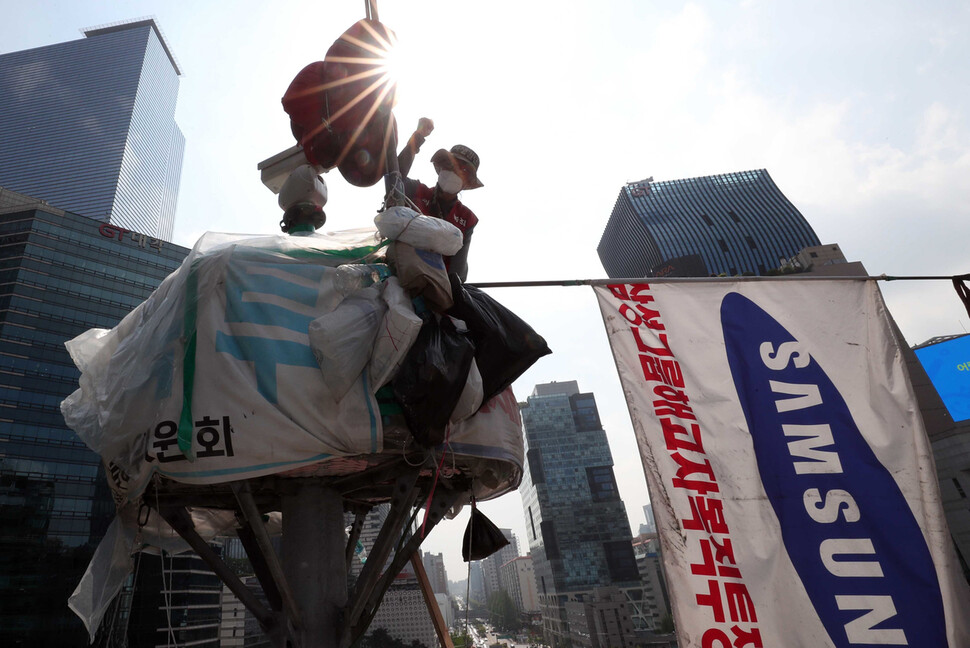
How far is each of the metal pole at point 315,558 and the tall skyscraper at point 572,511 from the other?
119432 mm

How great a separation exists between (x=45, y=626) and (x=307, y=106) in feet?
262

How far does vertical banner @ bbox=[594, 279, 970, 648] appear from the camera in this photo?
390 centimetres

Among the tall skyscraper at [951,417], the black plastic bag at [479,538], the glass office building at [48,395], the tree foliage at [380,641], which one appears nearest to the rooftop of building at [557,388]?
the tree foliage at [380,641]

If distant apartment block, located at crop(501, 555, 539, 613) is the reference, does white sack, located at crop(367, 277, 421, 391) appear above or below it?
above

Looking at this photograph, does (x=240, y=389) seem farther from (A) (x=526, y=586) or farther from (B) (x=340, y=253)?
(A) (x=526, y=586)

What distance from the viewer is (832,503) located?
423cm

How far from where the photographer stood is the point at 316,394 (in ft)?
14.6

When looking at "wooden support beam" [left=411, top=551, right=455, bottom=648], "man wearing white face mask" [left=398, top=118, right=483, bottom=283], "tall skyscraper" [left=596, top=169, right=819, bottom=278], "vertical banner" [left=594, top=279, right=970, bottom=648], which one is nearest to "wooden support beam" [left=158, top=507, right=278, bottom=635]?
"wooden support beam" [left=411, top=551, right=455, bottom=648]

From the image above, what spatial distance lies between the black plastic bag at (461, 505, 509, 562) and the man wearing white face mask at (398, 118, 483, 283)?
9.97ft

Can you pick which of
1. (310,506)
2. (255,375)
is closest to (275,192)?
(255,375)

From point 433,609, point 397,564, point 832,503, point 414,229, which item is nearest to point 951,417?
point 832,503

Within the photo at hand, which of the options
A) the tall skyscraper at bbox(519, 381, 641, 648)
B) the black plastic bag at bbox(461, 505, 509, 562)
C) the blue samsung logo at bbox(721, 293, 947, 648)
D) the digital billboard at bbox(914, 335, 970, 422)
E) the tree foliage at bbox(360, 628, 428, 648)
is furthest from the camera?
the tall skyscraper at bbox(519, 381, 641, 648)

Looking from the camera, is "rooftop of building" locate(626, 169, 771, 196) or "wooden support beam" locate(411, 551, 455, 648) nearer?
"wooden support beam" locate(411, 551, 455, 648)

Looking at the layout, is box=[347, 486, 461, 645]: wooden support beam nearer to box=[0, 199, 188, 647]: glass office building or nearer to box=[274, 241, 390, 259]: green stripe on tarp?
box=[274, 241, 390, 259]: green stripe on tarp
